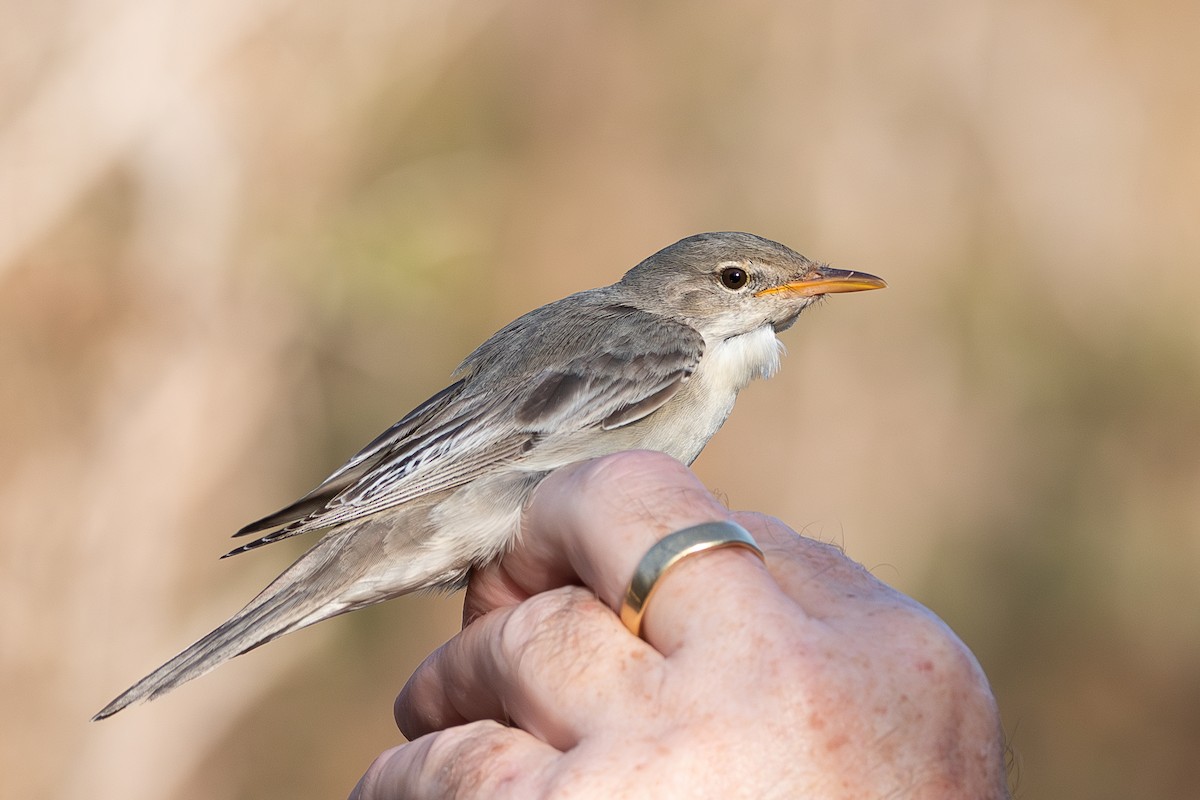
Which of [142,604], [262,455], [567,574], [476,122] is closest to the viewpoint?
[567,574]

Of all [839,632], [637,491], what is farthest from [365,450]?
[839,632]

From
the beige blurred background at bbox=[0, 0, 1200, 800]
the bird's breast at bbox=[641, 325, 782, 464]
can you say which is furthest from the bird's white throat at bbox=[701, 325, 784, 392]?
the beige blurred background at bbox=[0, 0, 1200, 800]

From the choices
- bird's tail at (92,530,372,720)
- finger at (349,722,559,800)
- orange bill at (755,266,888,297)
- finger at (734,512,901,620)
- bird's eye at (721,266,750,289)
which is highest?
bird's eye at (721,266,750,289)

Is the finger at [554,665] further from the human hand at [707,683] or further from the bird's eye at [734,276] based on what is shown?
the bird's eye at [734,276]

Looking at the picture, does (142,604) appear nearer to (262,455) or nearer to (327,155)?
(262,455)

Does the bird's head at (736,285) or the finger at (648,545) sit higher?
the bird's head at (736,285)

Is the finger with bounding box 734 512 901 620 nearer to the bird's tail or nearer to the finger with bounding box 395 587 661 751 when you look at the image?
the finger with bounding box 395 587 661 751

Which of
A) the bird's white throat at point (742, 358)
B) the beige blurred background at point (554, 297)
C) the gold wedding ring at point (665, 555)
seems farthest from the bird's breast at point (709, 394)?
the beige blurred background at point (554, 297)

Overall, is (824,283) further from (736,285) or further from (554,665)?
(554,665)
